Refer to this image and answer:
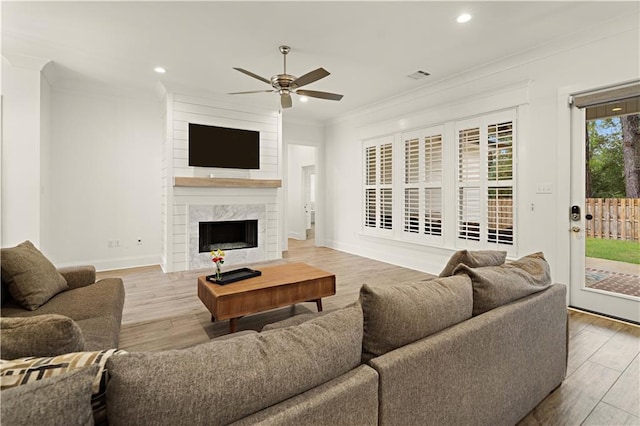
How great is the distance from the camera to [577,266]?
3.40m

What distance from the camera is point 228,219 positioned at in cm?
552

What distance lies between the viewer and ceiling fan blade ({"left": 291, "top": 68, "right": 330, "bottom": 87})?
3.13 metres

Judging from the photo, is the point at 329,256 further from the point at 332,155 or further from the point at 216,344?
the point at 216,344

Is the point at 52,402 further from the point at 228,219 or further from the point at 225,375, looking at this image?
the point at 228,219

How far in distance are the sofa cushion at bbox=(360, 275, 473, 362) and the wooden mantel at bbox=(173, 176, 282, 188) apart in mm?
4400

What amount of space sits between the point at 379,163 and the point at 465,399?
4.85 m

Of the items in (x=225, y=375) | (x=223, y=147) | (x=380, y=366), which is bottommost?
(x=380, y=366)

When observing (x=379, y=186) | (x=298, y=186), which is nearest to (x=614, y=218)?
(x=379, y=186)

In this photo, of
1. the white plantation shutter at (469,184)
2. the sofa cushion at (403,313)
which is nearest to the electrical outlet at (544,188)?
the white plantation shutter at (469,184)

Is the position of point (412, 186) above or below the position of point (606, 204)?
above

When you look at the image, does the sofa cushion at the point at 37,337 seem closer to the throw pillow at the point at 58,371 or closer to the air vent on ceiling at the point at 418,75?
the throw pillow at the point at 58,371

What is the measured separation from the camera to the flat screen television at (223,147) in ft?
16.8

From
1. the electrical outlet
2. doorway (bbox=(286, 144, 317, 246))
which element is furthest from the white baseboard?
the electrical outlet

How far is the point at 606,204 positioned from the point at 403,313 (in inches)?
132
